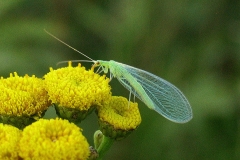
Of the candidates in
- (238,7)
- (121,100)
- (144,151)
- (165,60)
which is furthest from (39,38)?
(121,100)

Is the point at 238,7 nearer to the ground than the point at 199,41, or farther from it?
farther from it

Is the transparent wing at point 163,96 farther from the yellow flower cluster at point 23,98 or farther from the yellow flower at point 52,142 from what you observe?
the yellow flower at point 52,142

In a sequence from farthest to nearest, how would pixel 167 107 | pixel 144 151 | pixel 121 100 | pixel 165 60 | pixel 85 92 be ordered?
pixel 165 60 → pixel 144 151 → pixel 167 107 → pixel 121 100 → pixel 85 92

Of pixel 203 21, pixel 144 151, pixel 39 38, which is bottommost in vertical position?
pixel 144 151

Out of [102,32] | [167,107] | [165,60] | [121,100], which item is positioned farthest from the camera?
[102,32]

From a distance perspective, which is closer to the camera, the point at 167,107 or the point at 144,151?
the point at 167,107

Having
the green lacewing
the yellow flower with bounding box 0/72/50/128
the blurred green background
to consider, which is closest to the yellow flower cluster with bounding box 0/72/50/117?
the yellow flower with bounding box 0/72/50/128

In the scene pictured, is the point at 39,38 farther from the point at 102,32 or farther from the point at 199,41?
the point at 199,41
